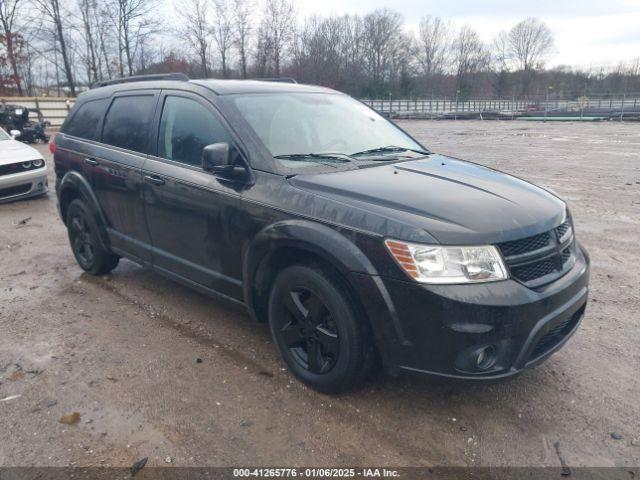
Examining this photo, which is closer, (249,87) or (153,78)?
(249,87)

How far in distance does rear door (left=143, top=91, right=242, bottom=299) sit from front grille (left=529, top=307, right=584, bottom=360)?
1914mm

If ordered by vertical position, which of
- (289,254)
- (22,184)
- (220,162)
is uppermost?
(220,162)

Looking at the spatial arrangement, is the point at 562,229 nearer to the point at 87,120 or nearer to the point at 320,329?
the point at 320,329

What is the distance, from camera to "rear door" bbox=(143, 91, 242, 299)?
3.52m

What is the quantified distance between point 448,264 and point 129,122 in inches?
125

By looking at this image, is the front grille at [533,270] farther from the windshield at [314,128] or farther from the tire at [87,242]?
the tire at [87,242]

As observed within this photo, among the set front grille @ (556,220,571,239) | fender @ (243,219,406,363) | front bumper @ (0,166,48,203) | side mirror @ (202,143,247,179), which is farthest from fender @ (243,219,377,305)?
front bumper @ (0,166,48,203)

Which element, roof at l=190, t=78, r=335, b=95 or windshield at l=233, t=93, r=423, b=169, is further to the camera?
roof at l=190, t=78, r=335, b=95

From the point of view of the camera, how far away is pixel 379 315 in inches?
106

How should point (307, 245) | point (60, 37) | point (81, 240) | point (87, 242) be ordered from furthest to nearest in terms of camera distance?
1. point (60, 37)
2. point (81, 240)
3. point (87, 242)
4. point (307, 245)

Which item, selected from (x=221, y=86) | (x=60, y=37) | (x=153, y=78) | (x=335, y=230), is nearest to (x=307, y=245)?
(x=335, y=230)

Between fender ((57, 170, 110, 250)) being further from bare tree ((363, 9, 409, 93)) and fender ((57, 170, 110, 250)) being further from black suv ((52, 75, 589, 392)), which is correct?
bare tree ((363, 9, 409, 93))

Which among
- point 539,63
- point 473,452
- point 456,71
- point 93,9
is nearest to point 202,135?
point 473,452

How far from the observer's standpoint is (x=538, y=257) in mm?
2770
